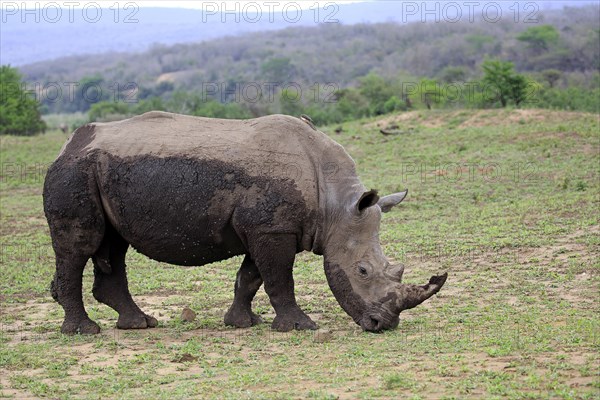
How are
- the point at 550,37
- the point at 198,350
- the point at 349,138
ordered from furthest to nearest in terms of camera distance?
the point at 550,37 < the point at 349,138 < the point at 198,350

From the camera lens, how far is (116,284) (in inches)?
428

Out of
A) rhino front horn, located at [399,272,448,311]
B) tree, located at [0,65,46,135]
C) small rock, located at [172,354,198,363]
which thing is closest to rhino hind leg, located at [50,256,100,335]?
small rock, located at [172,354,198,363]

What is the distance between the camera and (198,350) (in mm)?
9344

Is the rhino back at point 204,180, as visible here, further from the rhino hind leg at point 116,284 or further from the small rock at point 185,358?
the small rock at point 185,358

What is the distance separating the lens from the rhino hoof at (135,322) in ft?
35.1

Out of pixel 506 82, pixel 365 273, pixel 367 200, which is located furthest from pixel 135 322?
pixel 506 82

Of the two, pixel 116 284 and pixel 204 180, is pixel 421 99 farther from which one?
pixel 204 180

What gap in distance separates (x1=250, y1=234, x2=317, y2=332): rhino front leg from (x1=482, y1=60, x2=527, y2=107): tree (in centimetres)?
2051

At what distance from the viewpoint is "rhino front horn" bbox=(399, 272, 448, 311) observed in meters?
9.64

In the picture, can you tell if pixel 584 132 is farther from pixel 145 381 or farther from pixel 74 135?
pixel 145 381

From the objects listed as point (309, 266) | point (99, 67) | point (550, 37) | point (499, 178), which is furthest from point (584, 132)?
point (99, 67)

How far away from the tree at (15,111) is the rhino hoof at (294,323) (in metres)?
26.0

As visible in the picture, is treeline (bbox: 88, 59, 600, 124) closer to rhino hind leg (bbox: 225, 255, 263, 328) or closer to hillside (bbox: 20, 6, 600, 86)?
hillside (bbox: 20, 6, 600, 86)

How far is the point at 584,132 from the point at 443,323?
44.1 ft
